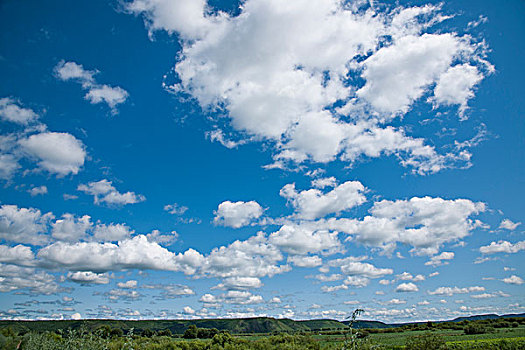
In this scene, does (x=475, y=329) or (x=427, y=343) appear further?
(x=475, y=329)

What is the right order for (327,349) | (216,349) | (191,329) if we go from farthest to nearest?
(191,329) → (216,349) → (327,349)

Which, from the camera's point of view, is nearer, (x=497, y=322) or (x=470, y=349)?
(x=470, y=349)

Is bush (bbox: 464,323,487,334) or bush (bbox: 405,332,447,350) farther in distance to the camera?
bush (bbox: 464,323,487,334)

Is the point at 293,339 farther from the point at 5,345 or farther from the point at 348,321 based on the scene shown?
the point at 348,321

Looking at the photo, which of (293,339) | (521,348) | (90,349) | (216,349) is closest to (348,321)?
(90,349)

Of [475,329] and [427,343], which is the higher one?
[427,343]

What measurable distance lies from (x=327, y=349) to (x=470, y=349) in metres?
26.4

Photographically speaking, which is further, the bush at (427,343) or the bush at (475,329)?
the bush at (475,329)

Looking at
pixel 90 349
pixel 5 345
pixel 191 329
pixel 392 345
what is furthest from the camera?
pixel 191 329

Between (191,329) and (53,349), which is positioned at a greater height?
(53,349)

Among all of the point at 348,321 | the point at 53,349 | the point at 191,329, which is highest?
the point at 348,321

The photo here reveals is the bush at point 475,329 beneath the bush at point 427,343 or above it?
beneath

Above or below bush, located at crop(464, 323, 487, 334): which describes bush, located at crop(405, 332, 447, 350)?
above

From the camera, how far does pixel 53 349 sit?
69.8 ft
